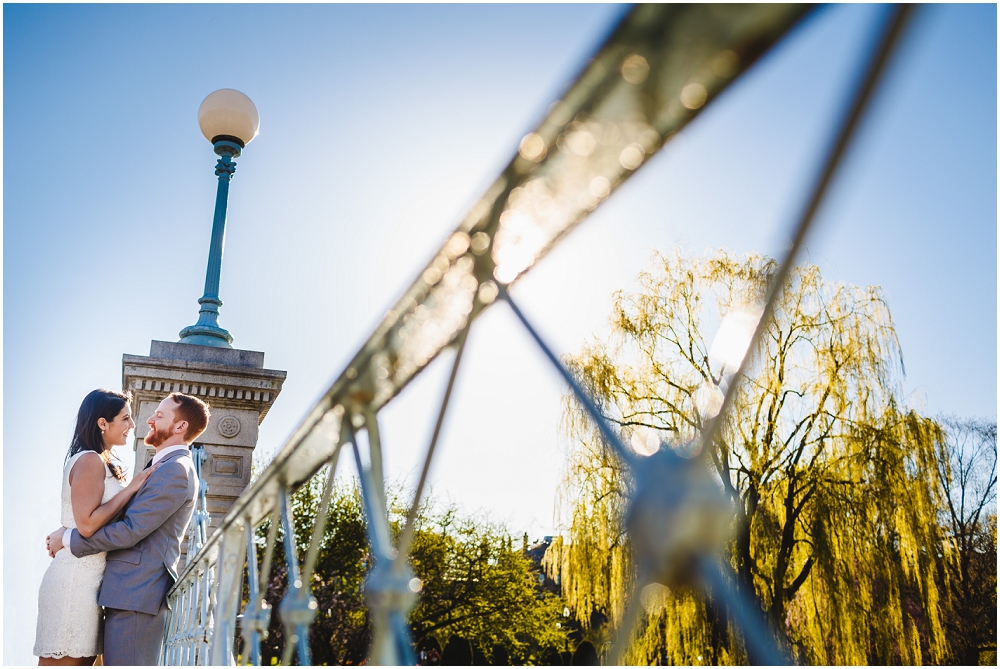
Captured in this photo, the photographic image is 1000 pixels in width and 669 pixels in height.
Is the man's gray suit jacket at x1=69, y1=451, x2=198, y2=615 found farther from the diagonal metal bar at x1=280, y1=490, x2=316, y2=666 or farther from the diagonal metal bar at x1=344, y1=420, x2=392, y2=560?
the diagonal metal bar at x1=344, y1=420, x2=392, y2=560

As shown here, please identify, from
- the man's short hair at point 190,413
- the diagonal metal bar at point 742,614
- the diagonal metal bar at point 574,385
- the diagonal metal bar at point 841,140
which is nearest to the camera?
the diagonal metal bar at point 841,140

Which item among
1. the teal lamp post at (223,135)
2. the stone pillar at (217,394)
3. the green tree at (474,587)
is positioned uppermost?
the teal lamp post at (223,135)

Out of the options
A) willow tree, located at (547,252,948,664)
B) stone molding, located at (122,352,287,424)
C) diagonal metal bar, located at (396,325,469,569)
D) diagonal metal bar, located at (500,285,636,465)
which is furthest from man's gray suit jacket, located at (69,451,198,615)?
willow tree, located at (547,252,948,664)

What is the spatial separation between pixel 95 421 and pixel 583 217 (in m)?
2.41

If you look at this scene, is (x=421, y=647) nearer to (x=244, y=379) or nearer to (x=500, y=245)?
(x=244, y=379)

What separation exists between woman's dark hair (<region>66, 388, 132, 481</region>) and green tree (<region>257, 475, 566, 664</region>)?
539 inches

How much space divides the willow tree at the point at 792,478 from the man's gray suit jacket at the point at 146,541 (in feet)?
17.4

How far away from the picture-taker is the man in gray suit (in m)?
2.17

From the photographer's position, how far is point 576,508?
9.68 meters

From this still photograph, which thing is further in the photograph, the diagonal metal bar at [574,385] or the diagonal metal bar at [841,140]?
the diagonal metal bar at [574,385]

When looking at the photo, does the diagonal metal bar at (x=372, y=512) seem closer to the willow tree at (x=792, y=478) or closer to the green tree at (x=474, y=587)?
the willow tree at (x=792, y=478)

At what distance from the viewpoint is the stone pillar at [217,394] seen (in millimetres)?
4246

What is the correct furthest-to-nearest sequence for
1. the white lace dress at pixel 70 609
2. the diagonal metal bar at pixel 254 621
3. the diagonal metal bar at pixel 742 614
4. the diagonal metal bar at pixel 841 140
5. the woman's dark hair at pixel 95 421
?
the woman's dark hair at pixel 95 421 < the white lace dress at pixel 70 609 < the diagonal metal bar at pixel 254 621 < the diagonal metal bar at pixel 742 614 < the diagonal metal bar at pixel 841 140

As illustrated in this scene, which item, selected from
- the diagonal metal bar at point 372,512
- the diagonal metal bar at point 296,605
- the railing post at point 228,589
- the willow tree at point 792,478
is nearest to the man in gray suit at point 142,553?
the railing post at point 228,589
